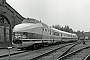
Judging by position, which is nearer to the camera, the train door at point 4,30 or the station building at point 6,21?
the train door at point 4,30

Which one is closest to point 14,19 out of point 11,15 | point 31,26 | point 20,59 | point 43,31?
point 11,15

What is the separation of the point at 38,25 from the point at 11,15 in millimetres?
11636

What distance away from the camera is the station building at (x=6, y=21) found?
29312mm

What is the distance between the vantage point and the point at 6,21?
31578 mm

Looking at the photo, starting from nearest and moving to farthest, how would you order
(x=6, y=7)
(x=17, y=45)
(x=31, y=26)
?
(x=17, y=45) → (x=31, y=26) → (x=6, y=7)

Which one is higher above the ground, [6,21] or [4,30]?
[6,21]

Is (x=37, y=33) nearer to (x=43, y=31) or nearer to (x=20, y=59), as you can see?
(x=43, y=31)

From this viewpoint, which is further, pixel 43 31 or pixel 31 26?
pixel 43 31

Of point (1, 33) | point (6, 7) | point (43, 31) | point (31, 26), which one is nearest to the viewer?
point (31, 26)

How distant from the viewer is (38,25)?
22.1m

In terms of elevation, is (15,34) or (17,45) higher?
(15,34)

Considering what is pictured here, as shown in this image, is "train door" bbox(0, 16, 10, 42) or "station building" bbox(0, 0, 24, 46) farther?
"station building" bbox(0, 0, 24, 46)

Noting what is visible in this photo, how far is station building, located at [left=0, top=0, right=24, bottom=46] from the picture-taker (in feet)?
96.2

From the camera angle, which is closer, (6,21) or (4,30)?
(4,30)
